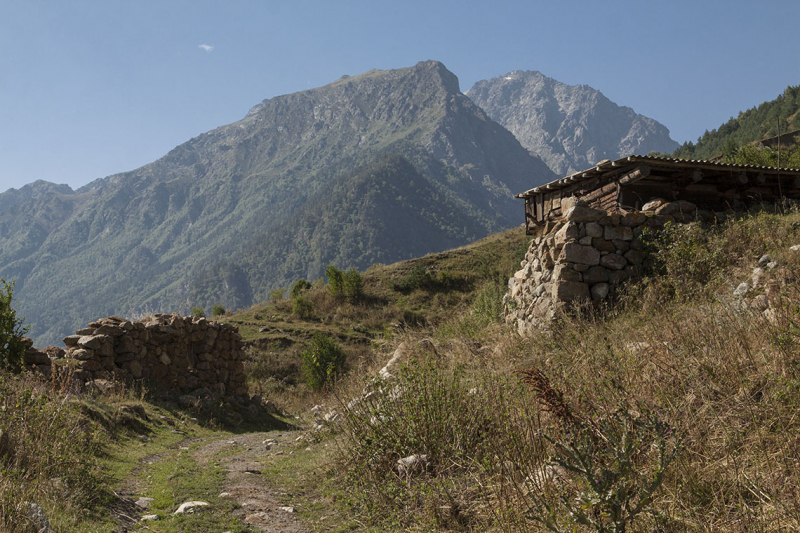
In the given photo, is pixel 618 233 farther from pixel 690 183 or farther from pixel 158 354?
pixel 158 354

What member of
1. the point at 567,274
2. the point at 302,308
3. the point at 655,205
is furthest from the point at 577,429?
the point at 302,308

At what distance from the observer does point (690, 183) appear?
11531 mm

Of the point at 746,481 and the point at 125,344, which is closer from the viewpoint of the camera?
the point at 746,481

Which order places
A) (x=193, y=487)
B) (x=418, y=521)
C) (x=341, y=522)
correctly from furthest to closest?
(x=193, y=487) < (x=341, y=522) < (x=418, y=521)

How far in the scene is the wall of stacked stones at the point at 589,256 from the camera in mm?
8945

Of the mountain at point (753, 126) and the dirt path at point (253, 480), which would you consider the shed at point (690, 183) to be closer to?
the dirt path at point (253, 480)

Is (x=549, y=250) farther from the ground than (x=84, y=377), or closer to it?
farther from the ground

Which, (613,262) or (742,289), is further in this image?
(613,262)

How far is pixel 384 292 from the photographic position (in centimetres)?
3188

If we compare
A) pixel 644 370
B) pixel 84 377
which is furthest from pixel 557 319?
pixel 84 377

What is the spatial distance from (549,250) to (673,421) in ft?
20.1

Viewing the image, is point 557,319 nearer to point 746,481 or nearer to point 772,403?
point 772,403

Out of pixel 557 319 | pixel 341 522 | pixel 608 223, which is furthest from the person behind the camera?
pixel 608 223

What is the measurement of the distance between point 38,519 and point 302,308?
86.2 feet
